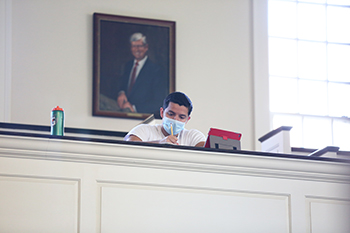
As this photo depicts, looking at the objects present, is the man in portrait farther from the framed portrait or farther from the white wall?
the white wall

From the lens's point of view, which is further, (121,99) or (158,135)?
(121,99)

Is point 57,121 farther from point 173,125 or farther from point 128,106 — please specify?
point 128,106

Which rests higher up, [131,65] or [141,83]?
[131,65]

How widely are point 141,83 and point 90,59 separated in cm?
68

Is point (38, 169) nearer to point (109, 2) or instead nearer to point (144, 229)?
point (144, 229)

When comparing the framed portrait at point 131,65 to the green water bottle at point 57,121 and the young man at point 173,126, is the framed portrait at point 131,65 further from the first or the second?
the green water bottle at point 57,121

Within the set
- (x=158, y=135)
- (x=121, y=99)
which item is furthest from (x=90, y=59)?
(x=158, y=135)

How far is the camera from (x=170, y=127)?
391cm

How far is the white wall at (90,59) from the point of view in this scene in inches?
235

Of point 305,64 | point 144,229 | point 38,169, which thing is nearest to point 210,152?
point 144,229

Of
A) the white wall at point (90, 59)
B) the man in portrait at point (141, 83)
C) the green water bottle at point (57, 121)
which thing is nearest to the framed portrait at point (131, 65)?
the man in portrait at point (141, 83)

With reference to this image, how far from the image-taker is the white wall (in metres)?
5.96

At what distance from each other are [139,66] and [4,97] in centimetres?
164

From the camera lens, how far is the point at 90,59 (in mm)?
6191
